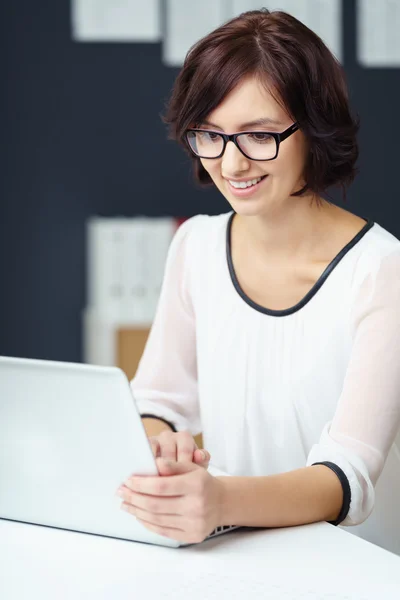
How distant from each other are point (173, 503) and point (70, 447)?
15cm

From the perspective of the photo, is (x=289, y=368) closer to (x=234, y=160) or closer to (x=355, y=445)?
(x=355, y=445)

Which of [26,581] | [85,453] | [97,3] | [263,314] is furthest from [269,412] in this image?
[97,3]

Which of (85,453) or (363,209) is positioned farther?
(363,209)

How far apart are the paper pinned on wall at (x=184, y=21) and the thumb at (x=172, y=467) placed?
2.91m

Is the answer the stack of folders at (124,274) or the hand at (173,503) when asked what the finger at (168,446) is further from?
the stack of folders at (124,274)

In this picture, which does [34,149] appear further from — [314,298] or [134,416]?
[134,416]

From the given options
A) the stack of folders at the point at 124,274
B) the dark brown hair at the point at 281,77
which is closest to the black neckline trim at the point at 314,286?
the dark brown hair at the point at 281,77

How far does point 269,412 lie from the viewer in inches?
65.1

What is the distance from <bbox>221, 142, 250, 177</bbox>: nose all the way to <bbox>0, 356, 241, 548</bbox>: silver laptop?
52cm

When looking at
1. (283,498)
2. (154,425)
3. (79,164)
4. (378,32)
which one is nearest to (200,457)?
(283,498)

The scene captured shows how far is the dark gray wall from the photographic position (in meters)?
3.82

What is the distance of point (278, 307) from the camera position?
1.65 meters

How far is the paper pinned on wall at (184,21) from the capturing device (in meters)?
3.79

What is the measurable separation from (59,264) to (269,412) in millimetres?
2359
